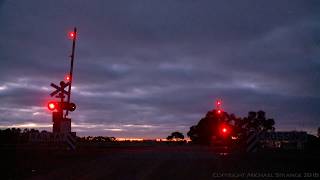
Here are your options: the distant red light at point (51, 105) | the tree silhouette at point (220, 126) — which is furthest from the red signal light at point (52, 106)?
the tree silhouette at point (220, 126)

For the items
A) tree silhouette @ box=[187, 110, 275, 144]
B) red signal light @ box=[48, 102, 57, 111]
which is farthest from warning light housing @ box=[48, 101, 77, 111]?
tree silhouette @ box=[187, 110, 275, 144]

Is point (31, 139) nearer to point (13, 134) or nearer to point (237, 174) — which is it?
point (237, 174)

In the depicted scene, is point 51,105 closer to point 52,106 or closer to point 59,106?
point 52,106

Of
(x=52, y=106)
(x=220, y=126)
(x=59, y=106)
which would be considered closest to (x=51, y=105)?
(x=52, y=106)

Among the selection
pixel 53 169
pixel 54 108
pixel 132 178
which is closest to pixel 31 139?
pixel 54 108

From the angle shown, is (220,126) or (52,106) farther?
(220,126)

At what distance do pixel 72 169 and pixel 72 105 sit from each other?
35.1 ft

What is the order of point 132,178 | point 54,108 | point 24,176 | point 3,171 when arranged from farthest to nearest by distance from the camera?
point 54,108 < point 3,171 < point 24,176 < point 132,178

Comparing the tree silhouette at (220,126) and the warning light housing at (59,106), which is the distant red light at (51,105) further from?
the tree silhouette at (220,126)

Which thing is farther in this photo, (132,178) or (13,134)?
(13,134)

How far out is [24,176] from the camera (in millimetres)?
19344

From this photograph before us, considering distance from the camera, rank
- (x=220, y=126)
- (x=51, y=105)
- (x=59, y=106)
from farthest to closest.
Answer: (x=220, y=126) → (x=59, y=106) → (x=51, y=105)

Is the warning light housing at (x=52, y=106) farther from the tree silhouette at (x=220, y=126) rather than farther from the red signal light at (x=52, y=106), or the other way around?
the tree silhouette at (x=220, y=126)

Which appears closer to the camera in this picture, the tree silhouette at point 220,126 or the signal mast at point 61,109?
the signal mast at point 61,109
